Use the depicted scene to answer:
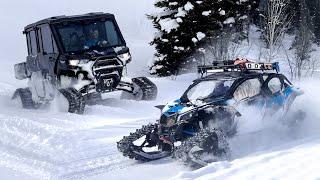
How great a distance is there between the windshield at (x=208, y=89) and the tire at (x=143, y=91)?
5.80 metres

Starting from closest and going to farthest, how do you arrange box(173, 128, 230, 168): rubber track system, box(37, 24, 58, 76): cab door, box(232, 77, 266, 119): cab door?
1. box(173, 128, 230, 168): rubber track system
2. box(232, 77, 266, 119): cab door
3. box(37, 24, 58, 76): cab door

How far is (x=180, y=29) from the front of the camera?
81.7 ft

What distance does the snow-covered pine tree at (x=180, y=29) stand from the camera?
81.1 ft

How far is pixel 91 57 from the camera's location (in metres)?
14.8

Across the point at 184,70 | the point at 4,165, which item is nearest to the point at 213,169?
the point at 4,165

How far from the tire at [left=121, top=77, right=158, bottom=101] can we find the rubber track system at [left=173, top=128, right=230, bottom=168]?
24.6 ft

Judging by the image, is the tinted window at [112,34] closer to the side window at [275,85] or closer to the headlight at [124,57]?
the headlight at [124,57]

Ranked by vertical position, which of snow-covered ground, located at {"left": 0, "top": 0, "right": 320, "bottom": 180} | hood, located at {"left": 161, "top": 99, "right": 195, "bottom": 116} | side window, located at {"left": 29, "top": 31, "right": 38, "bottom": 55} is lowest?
snow-covered ground, located at {"left": 0, "top": 0, "right": 320, "bottom": 180}

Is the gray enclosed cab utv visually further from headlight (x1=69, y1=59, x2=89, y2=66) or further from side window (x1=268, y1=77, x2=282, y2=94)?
side window (x1=268, y1=77, x2=282, y2=94)

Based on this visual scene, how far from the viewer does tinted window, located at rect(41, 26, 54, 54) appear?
50.1ft

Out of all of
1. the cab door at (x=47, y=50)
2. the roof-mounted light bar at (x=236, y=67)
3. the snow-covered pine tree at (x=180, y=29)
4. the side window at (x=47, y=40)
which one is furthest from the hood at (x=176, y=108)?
the snow-covered pine tree at (x=180, y=29)

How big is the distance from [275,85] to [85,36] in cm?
662

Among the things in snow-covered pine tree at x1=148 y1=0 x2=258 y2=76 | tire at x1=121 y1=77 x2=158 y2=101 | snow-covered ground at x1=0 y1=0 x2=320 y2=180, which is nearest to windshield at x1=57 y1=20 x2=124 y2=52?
tire at x1=121 y1=77 x2=158 y2=101

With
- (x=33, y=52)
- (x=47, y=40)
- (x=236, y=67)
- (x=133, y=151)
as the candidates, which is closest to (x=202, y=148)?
(x=133, y=151)
